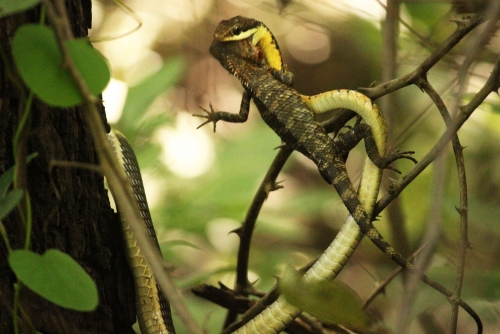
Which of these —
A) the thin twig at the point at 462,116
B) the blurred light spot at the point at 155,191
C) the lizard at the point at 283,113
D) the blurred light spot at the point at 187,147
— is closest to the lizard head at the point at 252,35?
the lizard at the point at 283,113

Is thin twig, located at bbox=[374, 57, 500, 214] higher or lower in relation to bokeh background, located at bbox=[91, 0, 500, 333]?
higher

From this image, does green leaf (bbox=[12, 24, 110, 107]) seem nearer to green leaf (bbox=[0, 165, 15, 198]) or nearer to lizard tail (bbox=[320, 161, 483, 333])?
green leaf (bbox=[0, 165, 15, 198])

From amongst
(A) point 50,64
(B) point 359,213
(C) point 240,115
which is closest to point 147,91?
(C) point 240,115

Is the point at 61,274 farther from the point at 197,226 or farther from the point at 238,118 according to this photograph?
the point at 197,226

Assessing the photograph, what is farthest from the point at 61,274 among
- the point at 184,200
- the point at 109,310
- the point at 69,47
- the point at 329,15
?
the point at 329,15

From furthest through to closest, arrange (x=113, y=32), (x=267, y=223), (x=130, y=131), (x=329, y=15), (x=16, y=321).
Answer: (x=113, y=32)
(x=329, y=15)
(x=267, y=223)
(x=130, y=131)
(x=16, y=321)

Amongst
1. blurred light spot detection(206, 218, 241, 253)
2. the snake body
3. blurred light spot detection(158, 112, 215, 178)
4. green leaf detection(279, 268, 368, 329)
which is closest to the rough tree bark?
the snake body
